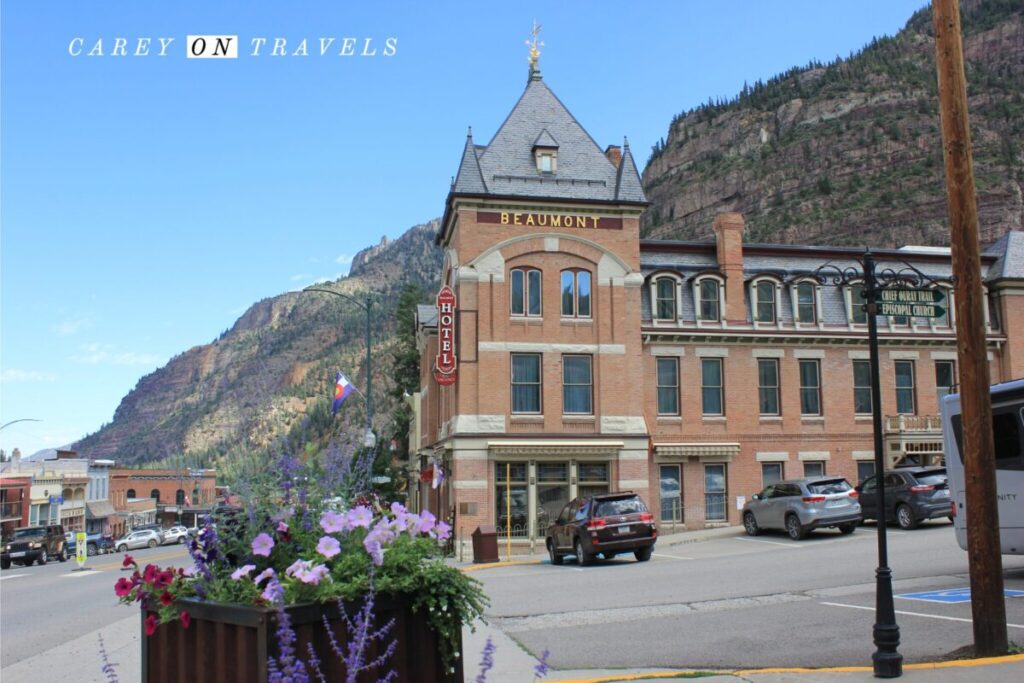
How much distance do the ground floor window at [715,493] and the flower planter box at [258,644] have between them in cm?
3013

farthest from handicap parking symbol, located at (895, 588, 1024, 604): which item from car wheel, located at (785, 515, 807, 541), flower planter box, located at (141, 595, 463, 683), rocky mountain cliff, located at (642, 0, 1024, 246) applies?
rocky mountain cliff, located at (642, 0, 1024, 246)

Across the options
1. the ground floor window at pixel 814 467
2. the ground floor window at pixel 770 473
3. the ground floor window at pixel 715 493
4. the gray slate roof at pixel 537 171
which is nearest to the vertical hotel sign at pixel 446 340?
the gray slate roof at pixel 537 171

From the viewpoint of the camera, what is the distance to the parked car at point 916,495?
25.9 m

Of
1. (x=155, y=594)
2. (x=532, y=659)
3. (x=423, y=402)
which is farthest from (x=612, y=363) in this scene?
(x=155, y=594)

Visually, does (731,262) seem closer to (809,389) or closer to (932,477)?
(809,389)

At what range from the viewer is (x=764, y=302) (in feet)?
119

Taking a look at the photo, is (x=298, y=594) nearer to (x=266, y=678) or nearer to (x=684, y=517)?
(x=266, y=678)

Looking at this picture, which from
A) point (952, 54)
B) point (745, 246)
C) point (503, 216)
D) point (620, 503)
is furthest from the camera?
point (745, 246)

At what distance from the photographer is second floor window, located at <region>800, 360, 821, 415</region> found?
119 feet

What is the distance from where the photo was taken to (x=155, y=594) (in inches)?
222

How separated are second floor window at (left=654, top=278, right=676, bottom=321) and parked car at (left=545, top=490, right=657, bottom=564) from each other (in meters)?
12.0

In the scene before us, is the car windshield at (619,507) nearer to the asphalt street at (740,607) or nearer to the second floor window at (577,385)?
the asphalt street at (740,607)

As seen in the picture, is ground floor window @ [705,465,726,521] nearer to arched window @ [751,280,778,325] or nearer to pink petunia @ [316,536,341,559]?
arched window @ [751,280,778,325]

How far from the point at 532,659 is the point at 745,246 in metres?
28.4
